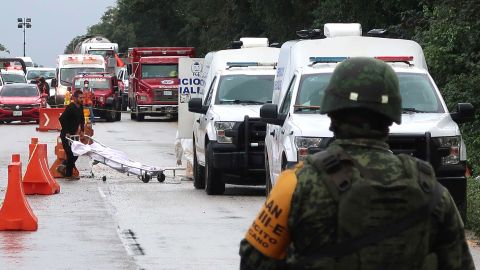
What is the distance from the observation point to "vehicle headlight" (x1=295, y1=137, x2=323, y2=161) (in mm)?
14180

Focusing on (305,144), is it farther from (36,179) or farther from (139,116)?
(139,116)

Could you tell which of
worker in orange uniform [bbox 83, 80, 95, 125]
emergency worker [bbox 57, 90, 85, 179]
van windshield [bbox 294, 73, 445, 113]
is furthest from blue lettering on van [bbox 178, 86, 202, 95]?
worker in orange uniform [bbox 83, 80, 95, 125]

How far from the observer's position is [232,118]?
748 inches

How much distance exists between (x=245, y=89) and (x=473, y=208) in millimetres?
5917

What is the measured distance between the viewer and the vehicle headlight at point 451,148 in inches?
560

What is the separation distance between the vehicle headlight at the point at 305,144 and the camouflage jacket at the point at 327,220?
33.3ft

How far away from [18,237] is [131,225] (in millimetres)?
1635

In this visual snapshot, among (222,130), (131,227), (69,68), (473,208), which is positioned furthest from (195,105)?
(69,68)

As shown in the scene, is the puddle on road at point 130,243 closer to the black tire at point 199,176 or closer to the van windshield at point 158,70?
the black tire at point 199,176

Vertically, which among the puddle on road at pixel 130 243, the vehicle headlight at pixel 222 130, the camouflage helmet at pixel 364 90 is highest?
the camouflage helmet at pixel 364 90

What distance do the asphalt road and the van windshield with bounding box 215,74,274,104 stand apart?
57.6 inches

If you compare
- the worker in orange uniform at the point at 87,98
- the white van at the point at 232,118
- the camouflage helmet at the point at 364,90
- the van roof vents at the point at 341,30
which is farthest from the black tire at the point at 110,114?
the camouflage helmet at the point at 364,90

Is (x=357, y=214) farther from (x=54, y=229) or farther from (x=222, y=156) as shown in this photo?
(x=222, y=156)

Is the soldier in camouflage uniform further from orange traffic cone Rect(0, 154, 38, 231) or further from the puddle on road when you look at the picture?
orange traffic cone Rect(0, 154, 38, 231)
